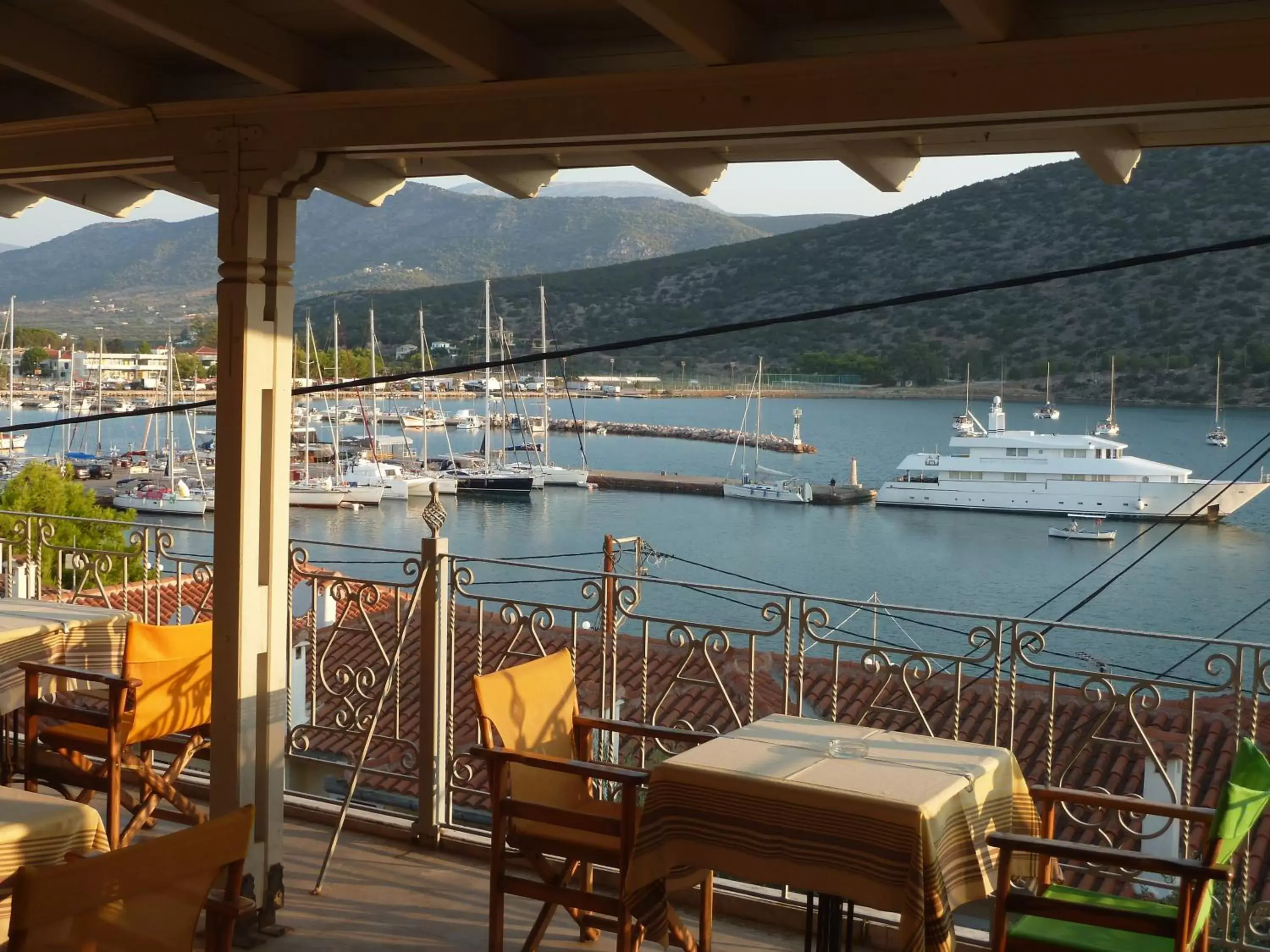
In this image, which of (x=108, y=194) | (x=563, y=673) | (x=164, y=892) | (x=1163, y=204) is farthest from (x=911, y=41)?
(x=1163, y=204)

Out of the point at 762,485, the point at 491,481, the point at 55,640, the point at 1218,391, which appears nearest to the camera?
the point at 55,640

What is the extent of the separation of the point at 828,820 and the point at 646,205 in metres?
67.9

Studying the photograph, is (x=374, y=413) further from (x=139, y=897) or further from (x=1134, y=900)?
(x=139, y=897)

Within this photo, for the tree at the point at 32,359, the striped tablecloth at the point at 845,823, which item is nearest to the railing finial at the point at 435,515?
the striped tablecloth at the point at 845,823

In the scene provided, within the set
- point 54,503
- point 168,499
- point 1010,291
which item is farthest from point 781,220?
point 54,503

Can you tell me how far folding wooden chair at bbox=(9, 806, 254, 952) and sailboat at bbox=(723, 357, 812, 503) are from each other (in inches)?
2009

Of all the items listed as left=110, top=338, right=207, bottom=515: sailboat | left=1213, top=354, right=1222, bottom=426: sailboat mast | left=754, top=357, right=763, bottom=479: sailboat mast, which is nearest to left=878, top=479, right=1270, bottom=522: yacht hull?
left=754, top=357, right=763, bottom=479: sailboat mast

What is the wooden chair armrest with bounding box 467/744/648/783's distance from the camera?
303 cm

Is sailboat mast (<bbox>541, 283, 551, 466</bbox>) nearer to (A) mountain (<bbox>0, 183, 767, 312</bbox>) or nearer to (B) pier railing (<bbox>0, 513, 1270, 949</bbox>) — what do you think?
(A) mountain (<bbox>0, 183, 767, 312</bbox>)

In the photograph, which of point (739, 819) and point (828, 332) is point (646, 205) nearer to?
point (828, 332)

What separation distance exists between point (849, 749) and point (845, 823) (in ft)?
1.31

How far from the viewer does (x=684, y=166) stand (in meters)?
3.50

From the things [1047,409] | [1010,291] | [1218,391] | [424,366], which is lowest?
[1047,409]

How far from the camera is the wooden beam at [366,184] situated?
3854mm
